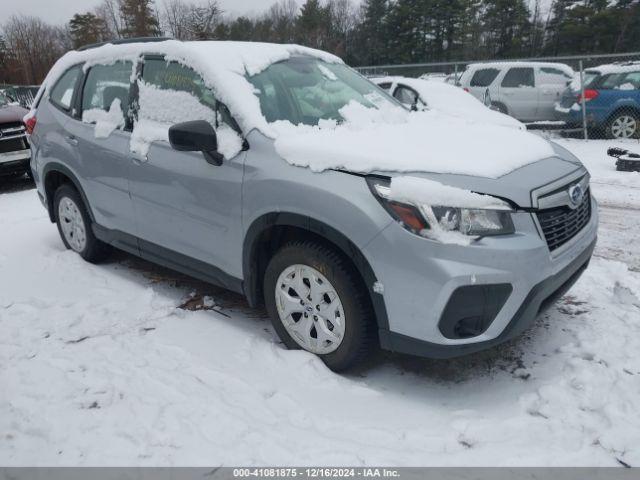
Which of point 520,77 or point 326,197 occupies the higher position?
point 520,77

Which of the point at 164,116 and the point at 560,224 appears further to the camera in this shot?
the point at 164,116

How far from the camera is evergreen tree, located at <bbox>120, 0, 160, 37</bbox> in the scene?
45531mm

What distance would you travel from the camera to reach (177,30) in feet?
133

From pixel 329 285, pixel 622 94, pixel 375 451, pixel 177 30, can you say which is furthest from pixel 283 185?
pixel 177 30

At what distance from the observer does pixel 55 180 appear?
4.82 m

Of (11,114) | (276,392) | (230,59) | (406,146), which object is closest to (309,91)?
(230,59)

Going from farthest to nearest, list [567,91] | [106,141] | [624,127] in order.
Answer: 1. [567,91]
2. [624,127]
3. [106,141]

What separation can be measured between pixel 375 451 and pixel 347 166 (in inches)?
54.3

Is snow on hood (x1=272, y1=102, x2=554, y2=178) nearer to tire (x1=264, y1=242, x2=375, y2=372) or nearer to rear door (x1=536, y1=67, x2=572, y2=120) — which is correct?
tire (x1=264, y1=242, x2=375, y2=372)

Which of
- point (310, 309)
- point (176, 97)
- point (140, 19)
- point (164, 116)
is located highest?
point (140, 19)

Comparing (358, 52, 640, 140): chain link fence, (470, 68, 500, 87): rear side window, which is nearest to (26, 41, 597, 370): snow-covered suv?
(358, 52, 640, 140): chain link fence

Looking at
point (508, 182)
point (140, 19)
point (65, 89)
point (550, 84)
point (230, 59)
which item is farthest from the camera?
point (140, 19)

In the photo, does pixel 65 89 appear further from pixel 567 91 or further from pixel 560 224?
pixel 567 91

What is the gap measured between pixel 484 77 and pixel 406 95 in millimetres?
4533
